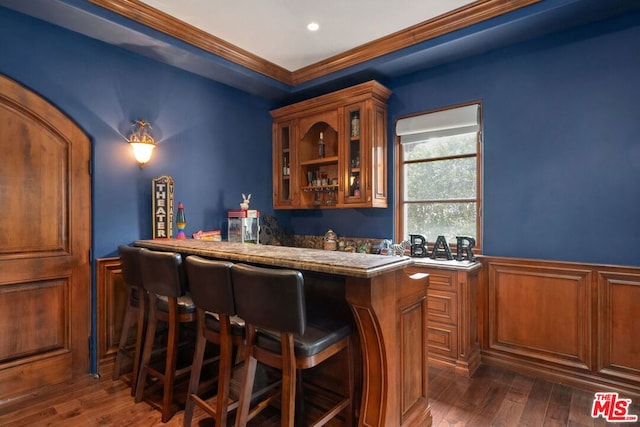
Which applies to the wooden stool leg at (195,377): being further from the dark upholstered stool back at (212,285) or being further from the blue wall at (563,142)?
the blue wall at (563,142)

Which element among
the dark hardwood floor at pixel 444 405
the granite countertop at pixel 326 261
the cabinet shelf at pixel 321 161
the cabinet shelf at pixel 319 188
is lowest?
the dark hardwood floor at pixel 444 405

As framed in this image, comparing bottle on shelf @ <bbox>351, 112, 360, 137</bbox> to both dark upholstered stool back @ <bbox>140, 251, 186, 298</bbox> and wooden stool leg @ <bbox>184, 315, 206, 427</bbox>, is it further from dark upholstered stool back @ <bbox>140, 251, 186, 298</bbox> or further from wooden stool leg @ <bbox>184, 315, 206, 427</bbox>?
wooden stool leg @ <bbox>184, 315, 206, 427</bbox>

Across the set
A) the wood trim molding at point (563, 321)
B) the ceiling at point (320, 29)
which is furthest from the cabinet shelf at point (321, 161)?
the wood trim molding at point (563, 321)

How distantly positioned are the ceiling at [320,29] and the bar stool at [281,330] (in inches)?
87.8

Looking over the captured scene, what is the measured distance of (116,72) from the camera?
9.41 ft

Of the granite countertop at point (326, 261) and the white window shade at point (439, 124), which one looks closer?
the granite countertop at point (326, 261)

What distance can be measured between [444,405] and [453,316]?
2.38 ft

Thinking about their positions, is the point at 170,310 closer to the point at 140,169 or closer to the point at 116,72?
the point at 140,169

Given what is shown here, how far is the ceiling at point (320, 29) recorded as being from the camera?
2.48 m

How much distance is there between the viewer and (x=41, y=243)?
2.52 meters

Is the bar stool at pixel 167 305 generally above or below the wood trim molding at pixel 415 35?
below

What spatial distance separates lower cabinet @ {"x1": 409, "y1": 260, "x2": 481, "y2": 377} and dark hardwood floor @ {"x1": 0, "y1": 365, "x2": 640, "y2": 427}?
180mm

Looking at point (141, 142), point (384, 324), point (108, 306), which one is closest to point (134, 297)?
point (108, 306)

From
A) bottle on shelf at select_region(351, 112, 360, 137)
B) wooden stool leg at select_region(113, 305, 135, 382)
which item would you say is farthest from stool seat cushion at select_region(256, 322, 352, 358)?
bottle on shelf at select_region(351, 112, 360, 137)
